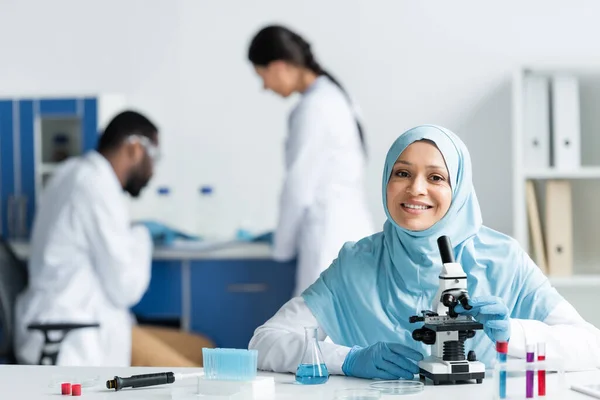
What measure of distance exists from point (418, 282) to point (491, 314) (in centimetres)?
23

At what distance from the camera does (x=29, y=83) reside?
4.45 m

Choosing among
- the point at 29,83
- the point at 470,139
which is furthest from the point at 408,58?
the point at 29,83

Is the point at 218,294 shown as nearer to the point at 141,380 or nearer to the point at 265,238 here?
the point at 265,238

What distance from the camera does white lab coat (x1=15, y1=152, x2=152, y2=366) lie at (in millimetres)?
3180

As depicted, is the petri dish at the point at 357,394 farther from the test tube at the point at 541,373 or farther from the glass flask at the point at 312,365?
the test tube at the point at 541,373

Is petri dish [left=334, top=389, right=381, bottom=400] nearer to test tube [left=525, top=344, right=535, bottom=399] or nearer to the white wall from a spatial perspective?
test tube [left=525, top=344, right=535, bottom=399]

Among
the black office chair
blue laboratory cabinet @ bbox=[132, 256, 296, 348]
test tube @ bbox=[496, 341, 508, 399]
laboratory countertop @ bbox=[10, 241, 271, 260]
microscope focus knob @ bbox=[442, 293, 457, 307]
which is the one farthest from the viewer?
blue laboratory cabinet @ bbox=[132, 256, 296, 348]

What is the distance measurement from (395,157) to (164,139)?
8.60 ft

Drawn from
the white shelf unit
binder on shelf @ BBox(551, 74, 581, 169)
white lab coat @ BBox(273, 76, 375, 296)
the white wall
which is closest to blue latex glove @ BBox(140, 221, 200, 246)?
the white wall

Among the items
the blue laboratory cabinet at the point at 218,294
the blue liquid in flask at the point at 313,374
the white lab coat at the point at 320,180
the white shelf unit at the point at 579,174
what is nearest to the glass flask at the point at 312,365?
the blue liquid in flask at the point at 313,374

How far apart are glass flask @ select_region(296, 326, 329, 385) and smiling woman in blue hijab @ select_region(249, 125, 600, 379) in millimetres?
79

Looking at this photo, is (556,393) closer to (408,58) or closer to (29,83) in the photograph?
(408,58)

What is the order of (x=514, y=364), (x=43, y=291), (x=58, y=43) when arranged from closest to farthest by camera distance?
(x=514, y=364)
(x=43, y=291)
(x=58, y=43)

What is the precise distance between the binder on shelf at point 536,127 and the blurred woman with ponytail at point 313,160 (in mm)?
692
